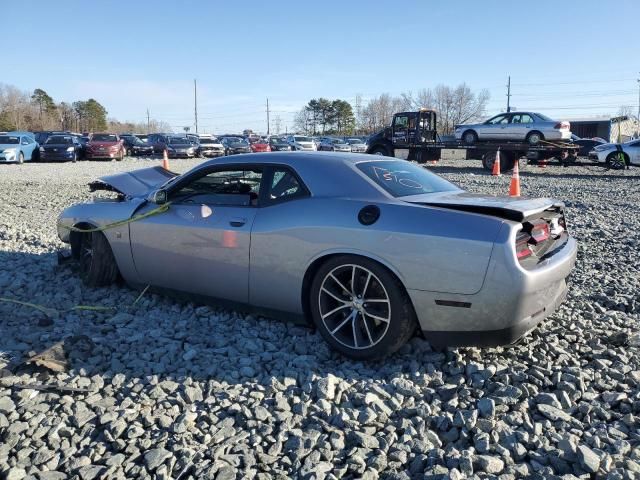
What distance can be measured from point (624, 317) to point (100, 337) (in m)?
4.06

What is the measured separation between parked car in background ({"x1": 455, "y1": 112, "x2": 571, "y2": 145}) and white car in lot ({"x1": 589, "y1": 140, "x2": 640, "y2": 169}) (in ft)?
4.82

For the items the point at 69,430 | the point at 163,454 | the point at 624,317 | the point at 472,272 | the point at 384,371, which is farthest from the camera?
the point at 624,317

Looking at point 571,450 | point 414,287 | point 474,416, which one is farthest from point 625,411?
point 414,287

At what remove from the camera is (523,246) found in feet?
11.0

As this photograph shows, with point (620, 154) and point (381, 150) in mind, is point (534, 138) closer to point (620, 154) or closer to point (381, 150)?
point (620, 154)

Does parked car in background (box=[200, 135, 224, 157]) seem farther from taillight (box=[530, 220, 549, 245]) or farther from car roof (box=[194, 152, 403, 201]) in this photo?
taillight (box=[530, 220, 549, 245])

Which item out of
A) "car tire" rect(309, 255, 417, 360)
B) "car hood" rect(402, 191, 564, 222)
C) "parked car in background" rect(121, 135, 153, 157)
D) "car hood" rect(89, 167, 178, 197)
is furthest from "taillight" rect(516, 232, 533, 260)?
"parked car in background" rect(121, 135, 153, 157)

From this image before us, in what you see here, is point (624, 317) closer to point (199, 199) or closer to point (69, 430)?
point (199, 199)

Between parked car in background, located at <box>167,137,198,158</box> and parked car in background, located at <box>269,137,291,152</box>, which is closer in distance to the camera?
parked car in background, located at <box>167,137,198,158</box>

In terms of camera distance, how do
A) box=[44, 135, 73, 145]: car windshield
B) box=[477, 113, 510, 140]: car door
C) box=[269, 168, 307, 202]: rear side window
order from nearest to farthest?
box=[269, 168, 307, 202]: rear side window, box=[477, 113, 510, 140]: car door, box=[44, 135, 73, 145]: car windshield

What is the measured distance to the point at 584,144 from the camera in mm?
30953

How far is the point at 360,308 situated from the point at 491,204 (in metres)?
1.07

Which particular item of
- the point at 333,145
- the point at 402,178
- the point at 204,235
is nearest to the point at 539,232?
the point at 402,178

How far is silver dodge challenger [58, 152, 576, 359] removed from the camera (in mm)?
3258
